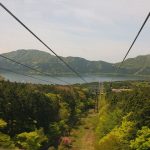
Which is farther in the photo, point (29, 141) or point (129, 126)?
point (29, 141)

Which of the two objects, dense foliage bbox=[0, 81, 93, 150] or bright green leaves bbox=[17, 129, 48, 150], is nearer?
bright green leaves bbox=[17, 129, 48, 150]

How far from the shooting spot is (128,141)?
141ft

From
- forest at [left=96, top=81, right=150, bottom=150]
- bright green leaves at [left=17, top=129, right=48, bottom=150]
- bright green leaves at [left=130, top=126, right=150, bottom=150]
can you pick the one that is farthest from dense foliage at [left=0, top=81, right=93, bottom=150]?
bright green leaves at [left=130, top=126, right=150, bottom=150]

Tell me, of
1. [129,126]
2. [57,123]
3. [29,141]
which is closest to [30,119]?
[57,123]

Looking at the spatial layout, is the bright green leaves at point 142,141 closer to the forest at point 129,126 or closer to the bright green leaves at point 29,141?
the forest at point 129,126

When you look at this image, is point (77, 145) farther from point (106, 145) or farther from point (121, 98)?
point (106, 145)

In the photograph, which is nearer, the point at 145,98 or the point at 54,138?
the point at 145,98

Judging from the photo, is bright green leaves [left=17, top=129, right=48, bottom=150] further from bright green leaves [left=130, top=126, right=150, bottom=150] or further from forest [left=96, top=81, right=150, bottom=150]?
bright green leaves [left=130, top=126, right=150, bottom=150]

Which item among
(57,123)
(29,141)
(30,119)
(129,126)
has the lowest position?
(29,141)

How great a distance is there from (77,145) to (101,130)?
21.6 feet

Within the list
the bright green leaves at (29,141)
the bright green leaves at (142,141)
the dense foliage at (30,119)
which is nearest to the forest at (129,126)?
the bright green leaves at (142,141)

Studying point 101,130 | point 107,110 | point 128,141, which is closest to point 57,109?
point 107,110

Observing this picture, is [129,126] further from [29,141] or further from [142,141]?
[29,141]

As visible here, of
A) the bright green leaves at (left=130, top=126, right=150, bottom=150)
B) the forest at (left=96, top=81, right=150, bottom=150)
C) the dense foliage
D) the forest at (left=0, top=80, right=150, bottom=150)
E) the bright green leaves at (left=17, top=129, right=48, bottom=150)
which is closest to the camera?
the bright green leaves at (left=130, top=126, right=150, bottom=150)
